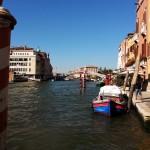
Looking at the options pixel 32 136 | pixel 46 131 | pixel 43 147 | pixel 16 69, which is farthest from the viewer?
pixel 16 69

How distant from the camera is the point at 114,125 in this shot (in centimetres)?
1555

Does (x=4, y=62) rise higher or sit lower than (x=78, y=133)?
higher

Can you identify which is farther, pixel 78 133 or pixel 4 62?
pixel 78 133

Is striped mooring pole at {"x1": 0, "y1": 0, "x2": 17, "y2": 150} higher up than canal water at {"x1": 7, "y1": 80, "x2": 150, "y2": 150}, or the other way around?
striped mooring pole at {"x1": 0, "y1": 0, "x2": 17, "y2": 150}

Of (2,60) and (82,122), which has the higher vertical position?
(2,60)

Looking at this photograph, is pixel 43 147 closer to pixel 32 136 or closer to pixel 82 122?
pixel 32 136

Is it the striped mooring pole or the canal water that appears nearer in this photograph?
the striped mooring pole

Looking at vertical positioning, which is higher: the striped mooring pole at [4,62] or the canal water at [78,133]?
the striped mooring pole at [4,62]

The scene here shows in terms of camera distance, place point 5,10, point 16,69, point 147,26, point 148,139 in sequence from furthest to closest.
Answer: point 16,69 → point 147,26 → point 148,139 → point 5,10

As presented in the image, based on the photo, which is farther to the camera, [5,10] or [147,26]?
[147,26]

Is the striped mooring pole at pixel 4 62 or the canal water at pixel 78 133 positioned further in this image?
the canal water at pixel 78 133

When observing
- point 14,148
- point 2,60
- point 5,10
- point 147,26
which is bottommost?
point 14,148

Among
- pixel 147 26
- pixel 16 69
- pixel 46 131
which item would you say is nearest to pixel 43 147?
pixel 46 131

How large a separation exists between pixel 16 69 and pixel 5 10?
380ft
